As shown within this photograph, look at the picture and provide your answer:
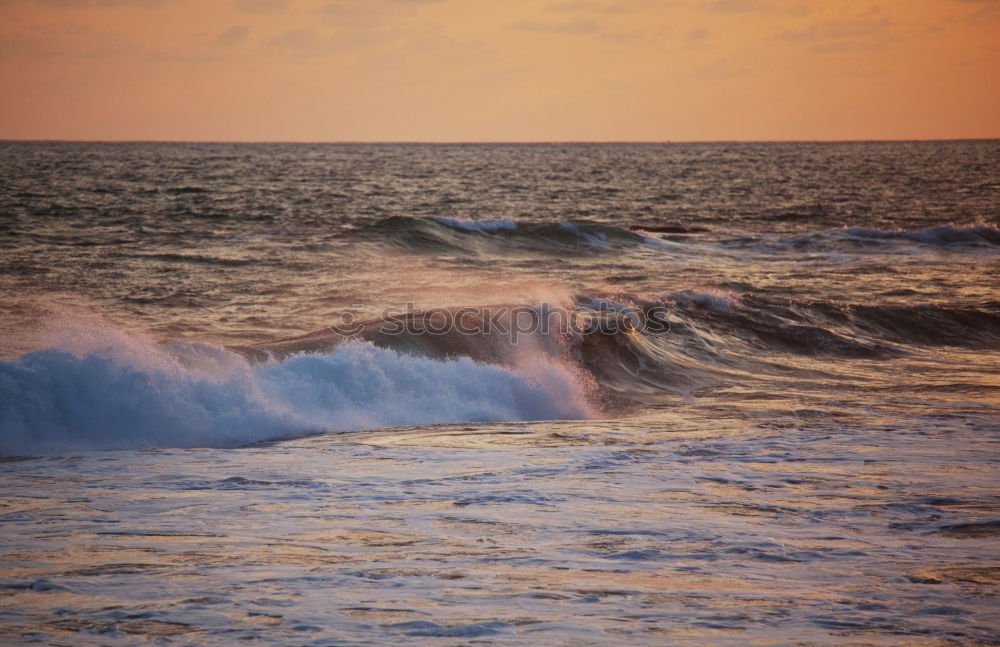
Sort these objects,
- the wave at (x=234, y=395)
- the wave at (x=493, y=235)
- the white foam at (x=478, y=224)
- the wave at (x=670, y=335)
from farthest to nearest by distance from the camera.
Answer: the white foam at (x=478, y=224), the wave at (x=493, y=235), the wave at (x=670, y=335), the wave at (x=234, y=395)

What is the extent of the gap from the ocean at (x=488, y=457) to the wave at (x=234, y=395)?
0.03m

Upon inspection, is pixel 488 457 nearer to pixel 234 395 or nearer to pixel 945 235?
pixel 234 395

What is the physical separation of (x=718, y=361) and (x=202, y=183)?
40.1 meters

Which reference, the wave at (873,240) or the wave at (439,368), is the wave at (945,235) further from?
the wave at (439,368)

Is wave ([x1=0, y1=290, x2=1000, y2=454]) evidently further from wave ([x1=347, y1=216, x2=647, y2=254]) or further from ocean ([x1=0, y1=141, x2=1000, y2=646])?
wave ([x1=347, y1=216, x2=647, y2=254])

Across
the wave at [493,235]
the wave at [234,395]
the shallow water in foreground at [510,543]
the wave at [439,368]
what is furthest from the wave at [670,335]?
the wave at [493,235]

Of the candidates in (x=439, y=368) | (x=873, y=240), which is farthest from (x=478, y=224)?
(x=439, y=368)

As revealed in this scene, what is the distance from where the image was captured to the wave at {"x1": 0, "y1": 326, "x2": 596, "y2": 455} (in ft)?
25.0

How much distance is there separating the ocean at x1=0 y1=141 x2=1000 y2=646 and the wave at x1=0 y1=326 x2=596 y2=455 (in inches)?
1.3

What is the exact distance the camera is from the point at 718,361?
12.6 m

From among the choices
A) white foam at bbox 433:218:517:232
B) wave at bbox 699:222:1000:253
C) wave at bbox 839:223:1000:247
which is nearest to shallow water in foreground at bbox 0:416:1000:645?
white foam at bbox 433:218:517:232

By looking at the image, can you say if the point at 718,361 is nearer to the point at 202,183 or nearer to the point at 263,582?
the point at 263,582

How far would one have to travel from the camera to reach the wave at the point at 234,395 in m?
7.62

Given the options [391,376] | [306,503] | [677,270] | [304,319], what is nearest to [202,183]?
[677,270]
